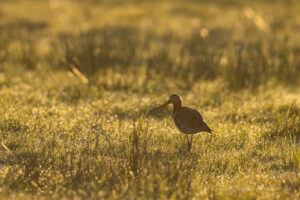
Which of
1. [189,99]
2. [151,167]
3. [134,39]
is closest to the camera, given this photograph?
[151,167]

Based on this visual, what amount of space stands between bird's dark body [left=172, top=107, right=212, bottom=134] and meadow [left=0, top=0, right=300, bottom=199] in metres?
0.15

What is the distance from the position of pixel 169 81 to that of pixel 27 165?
14.6 ft

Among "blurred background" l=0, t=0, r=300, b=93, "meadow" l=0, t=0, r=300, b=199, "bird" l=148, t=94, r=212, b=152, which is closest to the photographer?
"meadow" l=0, t=0, r=300, b=199

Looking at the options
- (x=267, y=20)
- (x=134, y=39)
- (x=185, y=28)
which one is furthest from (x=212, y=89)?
(x=267, y=20)

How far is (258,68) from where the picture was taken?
26.7 feet

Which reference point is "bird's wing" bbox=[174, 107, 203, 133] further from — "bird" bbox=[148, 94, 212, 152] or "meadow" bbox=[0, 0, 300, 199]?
"meadow" bbox=[0, 0, 300, 199]

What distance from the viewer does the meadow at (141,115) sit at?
13.1 feet

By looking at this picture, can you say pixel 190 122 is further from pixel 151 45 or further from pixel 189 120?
pixel 151 45

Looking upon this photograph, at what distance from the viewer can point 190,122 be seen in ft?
16.2

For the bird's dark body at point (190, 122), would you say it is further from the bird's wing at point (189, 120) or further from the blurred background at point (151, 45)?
the blurred background at point (151, 45)

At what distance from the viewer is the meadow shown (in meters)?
3.98

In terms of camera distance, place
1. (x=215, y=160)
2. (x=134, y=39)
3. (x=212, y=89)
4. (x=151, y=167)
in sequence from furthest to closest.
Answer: (x=134, y=39)
(x=212, y=89)
(x=215, y=160)
(x=151, y=167)

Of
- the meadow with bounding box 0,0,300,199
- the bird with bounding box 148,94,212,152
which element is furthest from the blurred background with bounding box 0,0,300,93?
the bird with bounding box 148,94,212,152

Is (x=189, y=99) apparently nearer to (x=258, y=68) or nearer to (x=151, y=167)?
(x=258, y=68)
